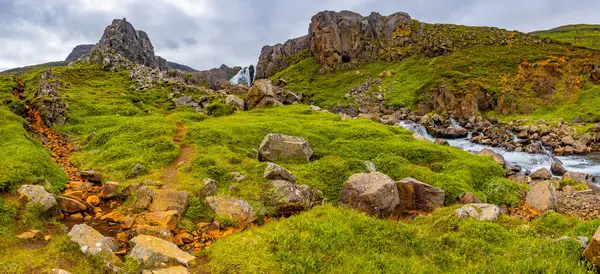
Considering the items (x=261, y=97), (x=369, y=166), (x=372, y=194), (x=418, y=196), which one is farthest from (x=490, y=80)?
(x=372, y=194)

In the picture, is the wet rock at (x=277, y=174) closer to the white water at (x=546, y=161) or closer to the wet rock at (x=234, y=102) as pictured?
the white water at (x=546, y=161)

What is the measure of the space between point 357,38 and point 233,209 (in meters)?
102

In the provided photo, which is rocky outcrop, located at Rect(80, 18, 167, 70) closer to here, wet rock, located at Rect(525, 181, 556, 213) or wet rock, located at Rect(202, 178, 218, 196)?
wet rock, located at Rect(202, 178, 218, 196)

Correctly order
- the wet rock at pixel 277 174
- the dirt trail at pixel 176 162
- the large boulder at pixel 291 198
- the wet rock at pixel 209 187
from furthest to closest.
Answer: the wet rock at pixel 277 174 → the dirt trail at pixel 176 162 → the wet rock at pixel 209 187 → the large boulder at pixel 291 198

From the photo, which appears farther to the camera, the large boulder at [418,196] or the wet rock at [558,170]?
the wet rock at [558,170]

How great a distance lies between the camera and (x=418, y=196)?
1500 centimetres

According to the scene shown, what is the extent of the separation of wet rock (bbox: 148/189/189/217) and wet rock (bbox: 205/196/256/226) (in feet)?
2.89

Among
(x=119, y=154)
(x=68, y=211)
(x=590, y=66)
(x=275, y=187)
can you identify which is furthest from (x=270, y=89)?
(x=590, y=66)

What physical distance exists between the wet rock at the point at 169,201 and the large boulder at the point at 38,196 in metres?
2.98

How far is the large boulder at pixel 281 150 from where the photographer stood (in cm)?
1919

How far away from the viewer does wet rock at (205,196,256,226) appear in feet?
39.0

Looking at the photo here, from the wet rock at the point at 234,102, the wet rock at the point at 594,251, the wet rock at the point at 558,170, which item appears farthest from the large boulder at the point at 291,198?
the wet rock at the point at 234,102

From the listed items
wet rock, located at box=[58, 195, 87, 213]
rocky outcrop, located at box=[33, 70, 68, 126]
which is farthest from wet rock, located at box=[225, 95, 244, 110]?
wet rock, located at box=[58, 195, 87, 213]

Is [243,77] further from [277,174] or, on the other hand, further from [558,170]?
[277,174]
